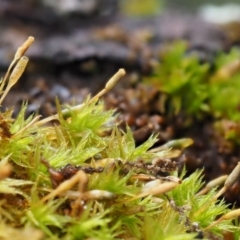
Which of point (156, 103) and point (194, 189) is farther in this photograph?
point (156, 103)

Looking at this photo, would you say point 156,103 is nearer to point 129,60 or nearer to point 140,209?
point 129,60

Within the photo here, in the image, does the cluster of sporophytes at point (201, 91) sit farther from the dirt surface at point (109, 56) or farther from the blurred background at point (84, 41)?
the blurred background at point (84, 41)

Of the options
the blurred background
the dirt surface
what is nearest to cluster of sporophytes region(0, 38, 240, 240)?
the dirt surface

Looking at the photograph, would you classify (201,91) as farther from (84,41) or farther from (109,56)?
(84,41)

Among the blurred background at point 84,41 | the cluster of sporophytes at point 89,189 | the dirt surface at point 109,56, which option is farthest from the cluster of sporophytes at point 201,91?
the cluster of sporophytes at point 89,189

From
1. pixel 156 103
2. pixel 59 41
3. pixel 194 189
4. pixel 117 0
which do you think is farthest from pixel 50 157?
pixel 117 0

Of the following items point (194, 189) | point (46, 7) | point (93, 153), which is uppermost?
point (46, 7)

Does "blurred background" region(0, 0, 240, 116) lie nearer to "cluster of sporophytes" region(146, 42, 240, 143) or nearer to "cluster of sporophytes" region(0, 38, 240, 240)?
"cluster of sporophytes" region(146, 42, 240, 143)
